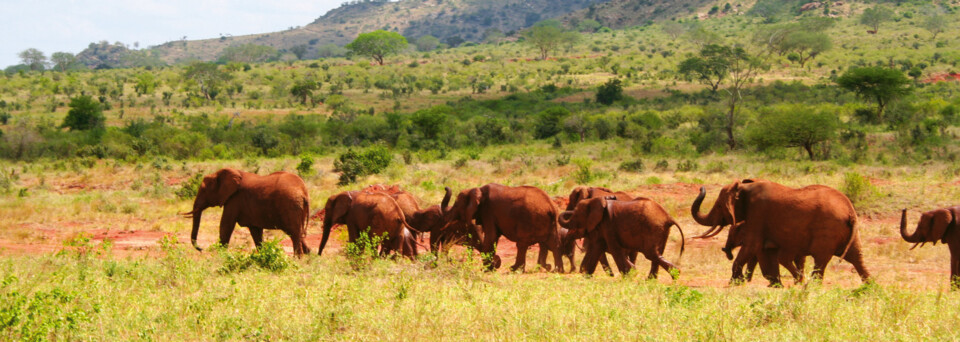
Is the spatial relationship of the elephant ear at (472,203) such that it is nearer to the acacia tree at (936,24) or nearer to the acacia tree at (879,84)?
the acacia tree at (879,84)

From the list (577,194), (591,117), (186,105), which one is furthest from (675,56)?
(577,194)

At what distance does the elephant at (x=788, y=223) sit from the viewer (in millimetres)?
8609

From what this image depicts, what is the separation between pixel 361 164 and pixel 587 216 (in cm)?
1334

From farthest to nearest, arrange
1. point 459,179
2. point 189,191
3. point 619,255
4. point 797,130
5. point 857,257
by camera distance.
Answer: point 797,130 → point 459,179 → point 189,191 → point 619,255 → point 857,257

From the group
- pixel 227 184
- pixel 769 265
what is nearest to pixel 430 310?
pixel 769 265

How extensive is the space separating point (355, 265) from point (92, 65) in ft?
630

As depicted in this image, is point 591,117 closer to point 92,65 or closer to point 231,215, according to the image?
point 231,215

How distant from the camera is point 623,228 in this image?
973 cm

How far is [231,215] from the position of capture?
1113 centimetres

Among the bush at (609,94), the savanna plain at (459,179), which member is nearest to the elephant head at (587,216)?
the savanna plain at (459,179)

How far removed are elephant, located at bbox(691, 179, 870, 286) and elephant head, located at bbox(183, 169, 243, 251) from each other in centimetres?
662

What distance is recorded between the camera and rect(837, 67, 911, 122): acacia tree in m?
37.3

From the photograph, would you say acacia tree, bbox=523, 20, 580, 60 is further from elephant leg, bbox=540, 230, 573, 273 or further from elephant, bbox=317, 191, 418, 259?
elephant, bbox=317, 191, 418, 259

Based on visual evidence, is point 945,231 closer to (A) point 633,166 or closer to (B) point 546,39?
(A) point 633,166
